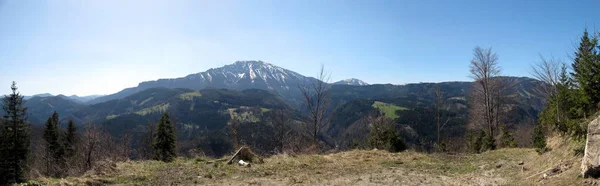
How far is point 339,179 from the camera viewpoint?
11.7 meters

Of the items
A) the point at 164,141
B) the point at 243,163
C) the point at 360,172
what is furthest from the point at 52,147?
the point at 360,172

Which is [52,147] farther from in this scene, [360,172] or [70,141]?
[360,172]

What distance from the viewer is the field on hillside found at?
381 inches

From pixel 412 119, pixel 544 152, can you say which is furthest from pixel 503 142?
pixel 412 119

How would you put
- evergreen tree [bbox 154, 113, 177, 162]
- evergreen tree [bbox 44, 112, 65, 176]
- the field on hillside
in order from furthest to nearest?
evergreen tree [bbox 44, 112, 65, 176]
evergreen tree [bbox 154, 113, 177, 162]
the field on hillside

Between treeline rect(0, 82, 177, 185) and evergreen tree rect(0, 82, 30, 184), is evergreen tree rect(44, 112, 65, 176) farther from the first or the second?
evergreen tree rect(0, 82, 30, 184)

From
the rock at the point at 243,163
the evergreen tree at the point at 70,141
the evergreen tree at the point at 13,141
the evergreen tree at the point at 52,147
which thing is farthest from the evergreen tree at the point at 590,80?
the evergreen tree at the point at 70,141

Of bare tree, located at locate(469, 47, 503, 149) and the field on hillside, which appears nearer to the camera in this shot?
the field on hillside

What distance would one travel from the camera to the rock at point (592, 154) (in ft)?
23.6

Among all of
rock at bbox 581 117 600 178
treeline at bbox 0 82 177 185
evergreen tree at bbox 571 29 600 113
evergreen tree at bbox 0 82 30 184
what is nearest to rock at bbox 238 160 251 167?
rock at bbox 581 117 600 178

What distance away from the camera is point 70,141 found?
5025cm

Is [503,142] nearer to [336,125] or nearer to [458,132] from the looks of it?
[458,132]

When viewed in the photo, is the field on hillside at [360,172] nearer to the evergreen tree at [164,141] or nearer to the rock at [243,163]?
the rock at [243,163]

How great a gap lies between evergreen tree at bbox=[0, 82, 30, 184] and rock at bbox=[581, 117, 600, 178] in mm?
50569
